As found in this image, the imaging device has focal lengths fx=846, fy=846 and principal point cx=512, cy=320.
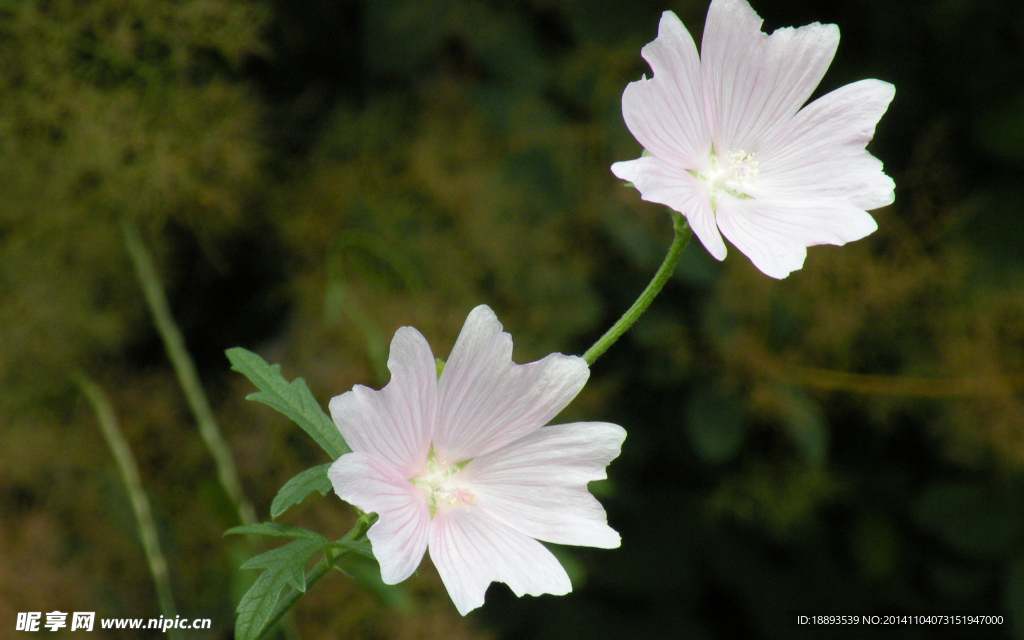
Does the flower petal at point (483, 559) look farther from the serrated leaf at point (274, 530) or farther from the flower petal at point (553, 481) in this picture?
the serrated leaf at point (274, 530)

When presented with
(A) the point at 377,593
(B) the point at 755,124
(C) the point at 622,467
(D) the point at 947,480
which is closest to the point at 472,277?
(C) the point at 622,467

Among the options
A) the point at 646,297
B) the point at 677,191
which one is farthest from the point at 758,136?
the point at 646,297

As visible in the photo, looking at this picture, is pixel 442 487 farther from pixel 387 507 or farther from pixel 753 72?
pixel 753 72

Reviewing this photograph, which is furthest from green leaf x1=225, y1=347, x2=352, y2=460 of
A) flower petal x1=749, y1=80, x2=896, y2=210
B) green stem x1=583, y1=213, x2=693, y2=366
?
flower petal x1=749, y1=80, x2=896, y2=210

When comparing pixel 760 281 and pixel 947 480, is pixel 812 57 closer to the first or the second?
pixel 760 281

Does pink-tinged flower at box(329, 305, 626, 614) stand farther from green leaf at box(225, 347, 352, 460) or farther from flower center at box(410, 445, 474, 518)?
green leaf at box(225, 347, 352, 460)

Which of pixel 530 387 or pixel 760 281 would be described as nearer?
pixel 530 387
